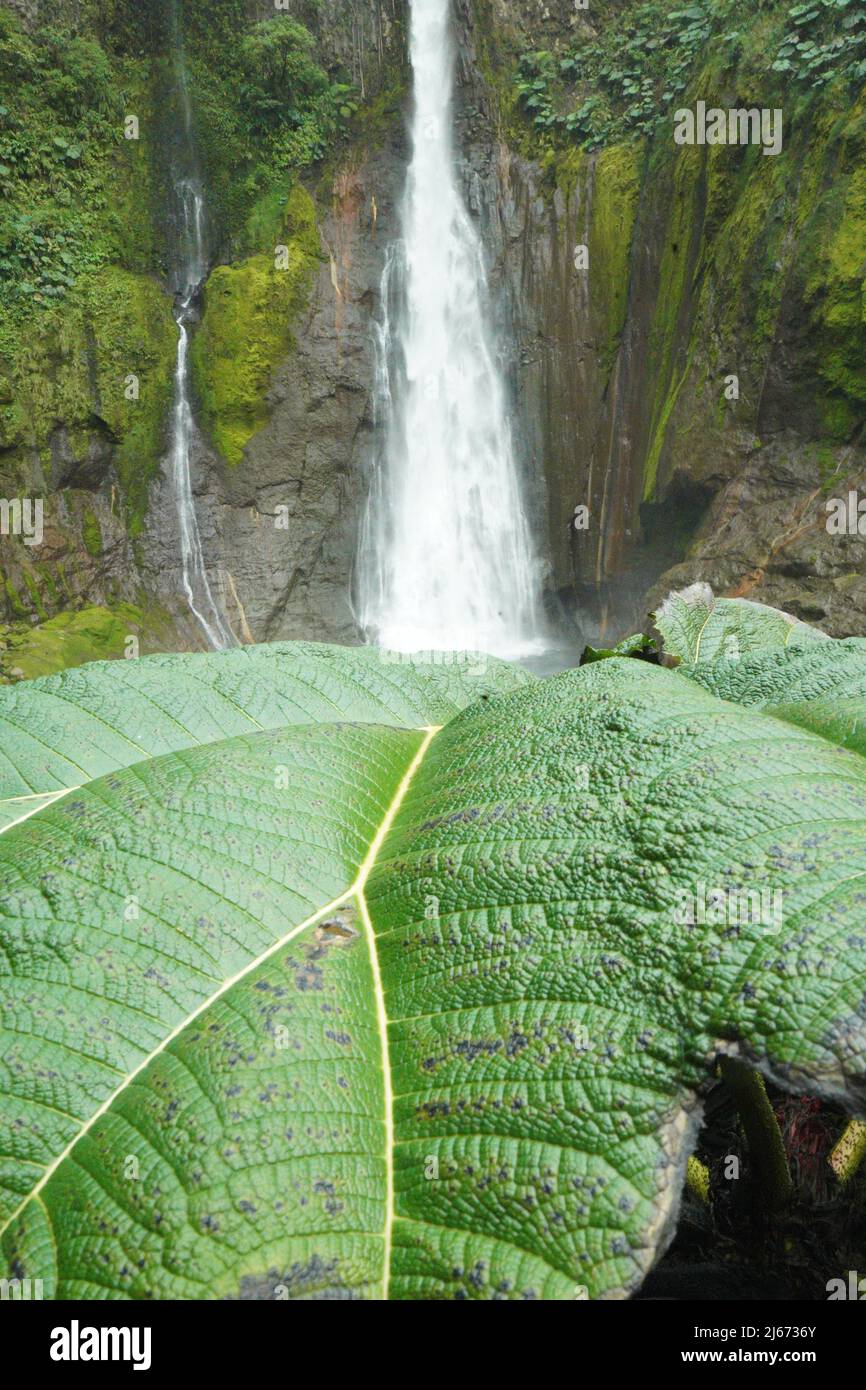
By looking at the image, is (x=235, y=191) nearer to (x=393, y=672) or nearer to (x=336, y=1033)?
(x=393, y=672)

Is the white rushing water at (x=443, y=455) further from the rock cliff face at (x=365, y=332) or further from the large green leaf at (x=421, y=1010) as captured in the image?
the large green leaf at (x=421, y=1010)

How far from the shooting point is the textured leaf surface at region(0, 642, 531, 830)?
3.73 feet

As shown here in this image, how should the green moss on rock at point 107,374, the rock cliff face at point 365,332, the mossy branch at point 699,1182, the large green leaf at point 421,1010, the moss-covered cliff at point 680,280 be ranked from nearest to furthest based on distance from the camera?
the large green leaf at point 421,1010, the mossy branch at point 699,1182, the moss-covered cliff at point 680,280, the rock cliff face at point 365,332, the green moss on rock at point 107,374

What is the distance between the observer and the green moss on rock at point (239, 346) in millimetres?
12094

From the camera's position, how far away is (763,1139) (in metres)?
1.15

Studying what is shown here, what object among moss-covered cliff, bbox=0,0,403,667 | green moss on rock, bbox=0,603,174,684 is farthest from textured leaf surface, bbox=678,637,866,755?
moss-covered cliff, bbox=0,0,403,667

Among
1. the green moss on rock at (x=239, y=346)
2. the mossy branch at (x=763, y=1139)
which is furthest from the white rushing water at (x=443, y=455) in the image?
the mossy branch at (x=763, y=1139)

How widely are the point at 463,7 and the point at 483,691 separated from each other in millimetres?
15159

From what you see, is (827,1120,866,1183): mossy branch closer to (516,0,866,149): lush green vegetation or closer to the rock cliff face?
the rock cliff face

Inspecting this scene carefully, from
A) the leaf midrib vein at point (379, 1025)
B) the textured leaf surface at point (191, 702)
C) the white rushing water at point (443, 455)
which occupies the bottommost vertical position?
the leaf midrib vein at point (379, 1025)

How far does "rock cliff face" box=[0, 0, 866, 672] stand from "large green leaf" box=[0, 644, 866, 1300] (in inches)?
365

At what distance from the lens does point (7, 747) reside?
1.13 metres

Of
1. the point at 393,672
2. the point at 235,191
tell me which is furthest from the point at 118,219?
the point at 393,672

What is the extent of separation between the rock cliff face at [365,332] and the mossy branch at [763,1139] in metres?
8.95
